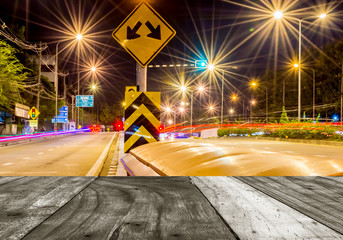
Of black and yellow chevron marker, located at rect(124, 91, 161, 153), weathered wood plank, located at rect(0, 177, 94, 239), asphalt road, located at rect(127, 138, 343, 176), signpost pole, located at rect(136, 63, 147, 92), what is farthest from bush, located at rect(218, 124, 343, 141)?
weathered wood plank, located at rect(0, 177, 94, 239)

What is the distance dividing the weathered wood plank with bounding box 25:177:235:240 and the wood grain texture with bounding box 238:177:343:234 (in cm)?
66

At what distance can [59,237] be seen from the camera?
5.88ft

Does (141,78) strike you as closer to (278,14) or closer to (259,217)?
(259,217)

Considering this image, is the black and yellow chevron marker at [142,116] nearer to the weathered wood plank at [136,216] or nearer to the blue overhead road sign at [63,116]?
the weathered wood plank at [136,216]

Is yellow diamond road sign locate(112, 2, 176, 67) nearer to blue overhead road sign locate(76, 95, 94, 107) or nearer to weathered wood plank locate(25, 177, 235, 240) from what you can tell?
weathered wood plank locate(25, 177, 235, 240)

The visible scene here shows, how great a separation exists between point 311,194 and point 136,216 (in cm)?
162

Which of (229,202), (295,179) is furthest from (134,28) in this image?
(229,202)

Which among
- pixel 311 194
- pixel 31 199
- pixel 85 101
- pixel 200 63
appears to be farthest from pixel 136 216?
pixel 85 101

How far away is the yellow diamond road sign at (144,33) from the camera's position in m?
7.18

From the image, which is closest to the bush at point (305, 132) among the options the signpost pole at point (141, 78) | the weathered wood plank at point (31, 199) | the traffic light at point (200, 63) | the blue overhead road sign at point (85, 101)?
the traffic light at point (200, 63)

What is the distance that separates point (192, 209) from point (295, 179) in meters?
1.72

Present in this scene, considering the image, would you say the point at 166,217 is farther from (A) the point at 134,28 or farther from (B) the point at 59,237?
(A) the point at 134,28

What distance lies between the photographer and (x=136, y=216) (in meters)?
2.18

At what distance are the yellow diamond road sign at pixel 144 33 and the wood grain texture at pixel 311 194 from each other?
432 cm
